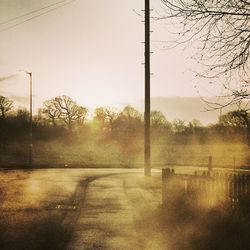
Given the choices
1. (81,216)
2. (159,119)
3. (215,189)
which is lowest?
(81,216)

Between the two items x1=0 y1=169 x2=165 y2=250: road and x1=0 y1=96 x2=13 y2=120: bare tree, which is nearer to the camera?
x1=0 y1=169 x2=165 y2=250: road

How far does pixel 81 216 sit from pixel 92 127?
10036 centimetres

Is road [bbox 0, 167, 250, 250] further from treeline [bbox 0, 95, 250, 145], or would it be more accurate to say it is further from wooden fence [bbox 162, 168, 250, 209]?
treeline [bbox 0, 95, 250, 145]

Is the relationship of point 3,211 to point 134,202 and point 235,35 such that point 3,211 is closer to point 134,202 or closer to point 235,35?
point 134,202

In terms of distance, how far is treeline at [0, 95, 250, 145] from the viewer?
79106 mm

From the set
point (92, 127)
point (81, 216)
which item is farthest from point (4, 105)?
point (81, 216)

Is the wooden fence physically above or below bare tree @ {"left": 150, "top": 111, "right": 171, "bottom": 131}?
below

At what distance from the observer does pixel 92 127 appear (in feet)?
371

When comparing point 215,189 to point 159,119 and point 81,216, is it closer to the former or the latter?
point 81,216

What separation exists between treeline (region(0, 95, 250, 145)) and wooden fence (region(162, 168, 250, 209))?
54.7 metres

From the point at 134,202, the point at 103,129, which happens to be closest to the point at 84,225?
the point at 134,202

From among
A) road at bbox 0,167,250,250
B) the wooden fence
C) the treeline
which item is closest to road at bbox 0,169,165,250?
road at bbox 0,167,250,250

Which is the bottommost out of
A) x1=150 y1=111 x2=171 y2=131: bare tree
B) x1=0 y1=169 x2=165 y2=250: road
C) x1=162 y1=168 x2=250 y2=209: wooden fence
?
x1=0 y1=169 x2=165 y2=250: road

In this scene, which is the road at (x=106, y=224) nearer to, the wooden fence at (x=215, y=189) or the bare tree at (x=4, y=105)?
the wooden fence at (x=215, y=189)
